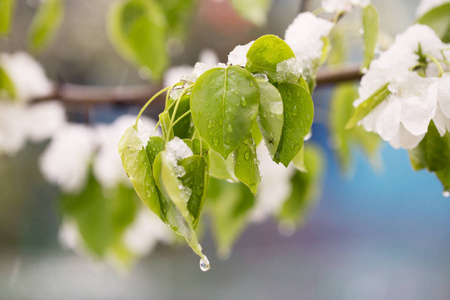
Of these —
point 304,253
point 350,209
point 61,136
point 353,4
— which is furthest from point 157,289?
point 353,4

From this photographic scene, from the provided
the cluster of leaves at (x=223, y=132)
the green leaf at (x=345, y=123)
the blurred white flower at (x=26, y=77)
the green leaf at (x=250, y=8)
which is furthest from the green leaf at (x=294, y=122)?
the blurred white flower at (x=26, y=77)

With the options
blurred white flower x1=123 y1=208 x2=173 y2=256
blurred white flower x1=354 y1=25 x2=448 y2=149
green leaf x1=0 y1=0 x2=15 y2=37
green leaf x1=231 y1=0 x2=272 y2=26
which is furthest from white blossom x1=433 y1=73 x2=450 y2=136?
blurred white flower x1=123 y1=208 x2=173 y2=256

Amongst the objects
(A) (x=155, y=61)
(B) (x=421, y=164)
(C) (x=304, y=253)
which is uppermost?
(B) (x=421, y=164)

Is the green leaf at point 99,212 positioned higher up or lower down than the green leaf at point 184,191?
lower down

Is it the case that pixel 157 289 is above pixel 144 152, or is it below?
below

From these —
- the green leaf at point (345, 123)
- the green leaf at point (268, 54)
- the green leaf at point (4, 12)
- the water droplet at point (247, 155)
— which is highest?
the green leaf at point (268, 54)

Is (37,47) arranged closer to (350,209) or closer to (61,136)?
(61,136)

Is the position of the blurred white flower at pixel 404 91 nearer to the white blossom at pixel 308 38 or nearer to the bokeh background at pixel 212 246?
the white blossom at pixel 308 38

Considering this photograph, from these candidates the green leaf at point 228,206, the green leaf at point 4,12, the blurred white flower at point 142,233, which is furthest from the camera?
the blurred white flower at point 142,233
